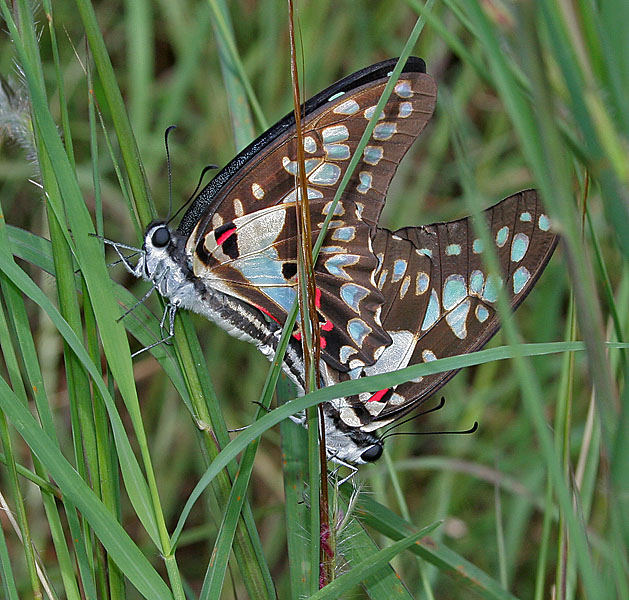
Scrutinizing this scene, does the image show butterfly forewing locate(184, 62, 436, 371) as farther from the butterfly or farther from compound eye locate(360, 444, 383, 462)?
compound eye locate(360, 444, 383, 462)

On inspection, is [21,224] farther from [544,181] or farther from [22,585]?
[544,181]

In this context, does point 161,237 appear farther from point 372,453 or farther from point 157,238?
point 372,453

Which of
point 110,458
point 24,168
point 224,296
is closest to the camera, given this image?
point 110,458

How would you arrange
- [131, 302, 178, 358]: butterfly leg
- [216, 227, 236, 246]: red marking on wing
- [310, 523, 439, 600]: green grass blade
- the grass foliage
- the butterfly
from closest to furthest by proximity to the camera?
1. the grass foliage
2. [310, 523, 439, 600]: green grass blade
3. [131, 302, 178, 358]: butterfly leg
4. the butterfly
5. [216, 227, 236, 246]: red marking on wing

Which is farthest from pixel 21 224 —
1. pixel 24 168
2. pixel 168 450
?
pixel 168 450

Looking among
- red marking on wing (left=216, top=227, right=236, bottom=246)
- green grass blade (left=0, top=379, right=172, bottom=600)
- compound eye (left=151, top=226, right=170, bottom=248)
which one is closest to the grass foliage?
green grass blade (left=0, top=379, right=172, bottom=600)

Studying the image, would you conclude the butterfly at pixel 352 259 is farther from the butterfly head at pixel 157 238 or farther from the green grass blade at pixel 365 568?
the green grass blade at pixel 365 568
